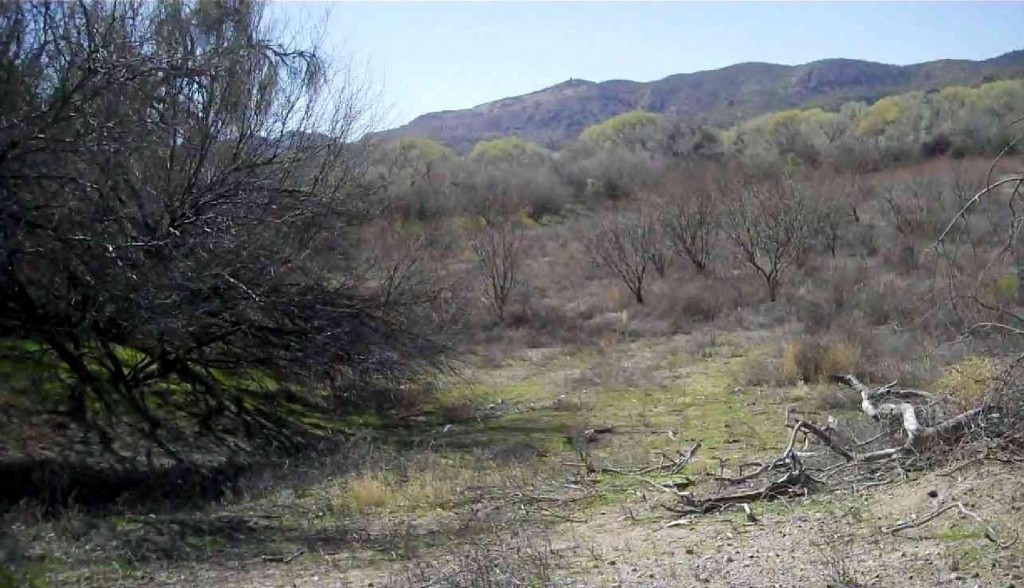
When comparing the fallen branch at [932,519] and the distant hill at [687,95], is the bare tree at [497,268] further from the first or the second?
the distant hill at [687,95]

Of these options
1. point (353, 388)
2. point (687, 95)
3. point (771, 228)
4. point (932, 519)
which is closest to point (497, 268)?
point (771, 228)

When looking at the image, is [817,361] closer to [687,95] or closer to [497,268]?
[497,268]

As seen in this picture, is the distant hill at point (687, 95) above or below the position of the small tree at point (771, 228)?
above

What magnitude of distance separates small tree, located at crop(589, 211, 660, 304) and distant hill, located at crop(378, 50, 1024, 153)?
3239 inches

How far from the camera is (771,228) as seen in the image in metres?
22.6

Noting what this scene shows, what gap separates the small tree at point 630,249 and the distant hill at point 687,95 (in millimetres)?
82265

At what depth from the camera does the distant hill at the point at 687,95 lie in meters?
114

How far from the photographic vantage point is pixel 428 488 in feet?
31.5

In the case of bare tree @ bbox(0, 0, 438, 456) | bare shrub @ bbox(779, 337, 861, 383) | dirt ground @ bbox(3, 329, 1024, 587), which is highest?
bare tree @ bbox(0, 0, 438, 456)

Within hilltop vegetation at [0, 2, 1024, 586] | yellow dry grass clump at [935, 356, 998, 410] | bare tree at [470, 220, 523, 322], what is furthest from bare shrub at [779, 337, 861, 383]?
bare tree at [470, 220, 523, 322]

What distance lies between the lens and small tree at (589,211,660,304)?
77.3ft

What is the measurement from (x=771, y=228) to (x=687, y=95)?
109m

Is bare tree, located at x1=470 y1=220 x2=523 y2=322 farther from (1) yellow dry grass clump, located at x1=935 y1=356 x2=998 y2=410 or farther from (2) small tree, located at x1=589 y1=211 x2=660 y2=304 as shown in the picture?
(1) yellow dry grass clump, located at x1=935 y1=356 x2=998 y2=410

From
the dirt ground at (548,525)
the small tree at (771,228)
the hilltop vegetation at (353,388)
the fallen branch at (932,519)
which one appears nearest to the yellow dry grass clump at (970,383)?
the hilltop vegetation at (353,388)
